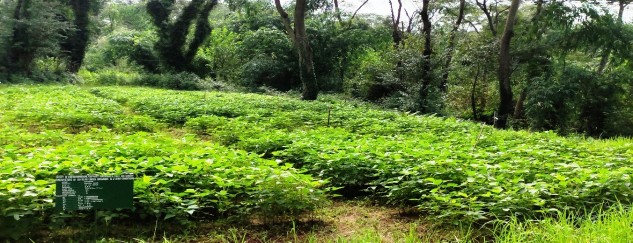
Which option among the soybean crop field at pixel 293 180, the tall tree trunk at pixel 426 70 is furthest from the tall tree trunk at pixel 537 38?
the soybean crop field at pixel 293 180

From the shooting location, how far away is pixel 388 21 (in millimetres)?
33031

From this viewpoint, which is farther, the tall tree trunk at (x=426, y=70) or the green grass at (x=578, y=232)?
the tall tree trunk at (x=426, y=70)

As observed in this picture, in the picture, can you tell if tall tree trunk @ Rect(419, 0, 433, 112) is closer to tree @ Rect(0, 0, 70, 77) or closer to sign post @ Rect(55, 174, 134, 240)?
sign post @ Rect(55, 174, 134, 240)

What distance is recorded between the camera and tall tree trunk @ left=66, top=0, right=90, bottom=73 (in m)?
25.5

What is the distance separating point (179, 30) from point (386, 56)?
15.1 meters

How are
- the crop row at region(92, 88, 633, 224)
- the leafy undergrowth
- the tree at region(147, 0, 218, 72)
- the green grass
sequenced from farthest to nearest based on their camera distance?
the tree at region(147, 0, 218, 72) → the crop row at region(92, 88, 633, 224) → the leafy undergrowth → the green grass

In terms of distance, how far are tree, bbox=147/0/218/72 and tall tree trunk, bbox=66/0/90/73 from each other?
158 inches

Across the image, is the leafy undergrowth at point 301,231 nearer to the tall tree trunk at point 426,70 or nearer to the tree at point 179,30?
the tall tree trunk at point 426,70

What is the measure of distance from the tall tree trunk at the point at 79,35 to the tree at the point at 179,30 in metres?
4.00

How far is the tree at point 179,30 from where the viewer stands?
26.6 meters

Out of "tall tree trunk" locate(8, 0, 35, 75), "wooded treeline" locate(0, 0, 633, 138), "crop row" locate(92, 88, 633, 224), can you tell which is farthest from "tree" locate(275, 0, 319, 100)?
"tall tree trunk" locate(8, 0, 35, 75)

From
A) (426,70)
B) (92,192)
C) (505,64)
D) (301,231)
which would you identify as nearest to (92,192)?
(92,192)

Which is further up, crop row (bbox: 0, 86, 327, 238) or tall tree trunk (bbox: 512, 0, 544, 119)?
tall tree trunk (bbox: 512, 0, 544, 119)

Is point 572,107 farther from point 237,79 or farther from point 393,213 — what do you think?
point 237,79
